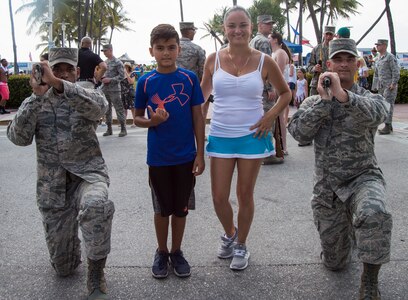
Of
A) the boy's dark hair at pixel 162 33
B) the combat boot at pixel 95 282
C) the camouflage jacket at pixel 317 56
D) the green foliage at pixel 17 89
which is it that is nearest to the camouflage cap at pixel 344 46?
the boy's dark hair at pixel 162 33

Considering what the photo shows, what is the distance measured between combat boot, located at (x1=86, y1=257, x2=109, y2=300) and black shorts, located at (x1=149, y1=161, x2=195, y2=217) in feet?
1.82

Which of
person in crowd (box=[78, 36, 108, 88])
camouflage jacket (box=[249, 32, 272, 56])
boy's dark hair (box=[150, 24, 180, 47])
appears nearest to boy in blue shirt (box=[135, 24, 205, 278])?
boy's dark hair (box=[150, 24, 180, 47])

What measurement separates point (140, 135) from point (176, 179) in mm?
6892

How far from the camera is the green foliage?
17.2 m

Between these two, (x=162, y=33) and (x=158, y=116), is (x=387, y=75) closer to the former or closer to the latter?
(x=162, y=33)

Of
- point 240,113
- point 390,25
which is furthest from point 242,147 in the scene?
point 390,25

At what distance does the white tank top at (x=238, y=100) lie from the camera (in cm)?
320

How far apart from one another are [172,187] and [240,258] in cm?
73

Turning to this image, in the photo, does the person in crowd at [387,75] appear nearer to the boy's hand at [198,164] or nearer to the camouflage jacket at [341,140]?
the camouflage jacket at [341,140]

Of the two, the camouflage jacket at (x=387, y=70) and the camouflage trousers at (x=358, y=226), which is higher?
the camouflage jacket at (x=387, y=70)

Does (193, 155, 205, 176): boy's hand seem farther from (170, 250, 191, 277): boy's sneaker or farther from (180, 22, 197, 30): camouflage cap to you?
(180, 22, 197, 30): camouflage cap

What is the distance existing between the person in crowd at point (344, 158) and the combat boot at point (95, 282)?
1479 mm

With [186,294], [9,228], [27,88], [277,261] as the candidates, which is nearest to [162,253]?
[186,294]

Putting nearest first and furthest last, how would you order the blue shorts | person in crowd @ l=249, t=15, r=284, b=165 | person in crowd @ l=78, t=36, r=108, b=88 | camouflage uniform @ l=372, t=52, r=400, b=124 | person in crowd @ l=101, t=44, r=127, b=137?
1. the blue shorts
2. person in crowd @ l=249, t=15, r=284, b=165
3. person in crowd @ l=78, t=36, r=108, b=88
4. camouflage uniform @ l=372, t=52, r=400, b=124
5. person in crowd @ l=101, t=44, r=127, b=137
